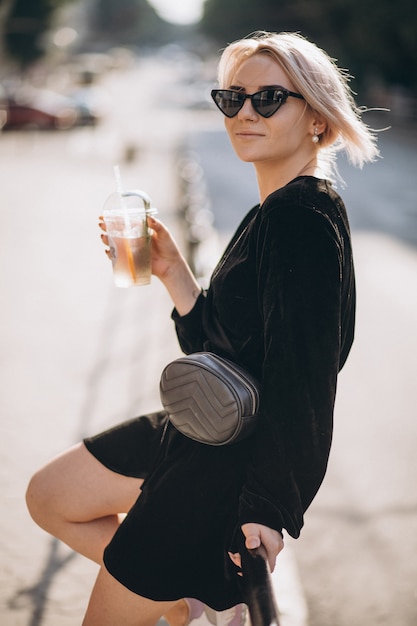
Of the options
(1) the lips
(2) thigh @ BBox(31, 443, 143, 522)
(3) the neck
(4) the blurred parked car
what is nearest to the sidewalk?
(2) thigh @ BBox(31, 443, 143, 522)

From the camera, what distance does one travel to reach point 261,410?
1.83 metres

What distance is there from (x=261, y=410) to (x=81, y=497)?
2.44ft

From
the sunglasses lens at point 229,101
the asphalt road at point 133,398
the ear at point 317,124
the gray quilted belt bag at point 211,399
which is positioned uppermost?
the sunglasses lens at point 229,101

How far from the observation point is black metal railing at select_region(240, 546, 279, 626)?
141cm

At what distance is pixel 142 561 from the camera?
194cm

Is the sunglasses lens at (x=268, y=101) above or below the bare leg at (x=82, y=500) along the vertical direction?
above

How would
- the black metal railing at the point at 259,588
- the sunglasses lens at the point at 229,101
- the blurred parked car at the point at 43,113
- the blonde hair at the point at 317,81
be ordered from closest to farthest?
the black metal railing at the point at 259,588
the blonde hair at the point at 317,81
the sunglasses lens at the point at 229,101
the blurred parked car at the point at 43,113

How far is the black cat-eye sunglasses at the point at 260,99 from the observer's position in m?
2.01

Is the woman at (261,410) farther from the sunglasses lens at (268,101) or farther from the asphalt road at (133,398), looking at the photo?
the asphalt road at (133,398)

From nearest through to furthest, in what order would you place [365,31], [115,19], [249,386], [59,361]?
1. [249,386]
2. [59,361]
3. [365,31]
4. [115,19]

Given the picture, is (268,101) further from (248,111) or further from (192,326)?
(192,326)

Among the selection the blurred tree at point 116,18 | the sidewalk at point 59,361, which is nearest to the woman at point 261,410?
the sidewalk at point 59,361

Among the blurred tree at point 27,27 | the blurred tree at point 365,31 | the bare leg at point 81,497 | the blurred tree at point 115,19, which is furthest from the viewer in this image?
the blurred tree at point 115,19

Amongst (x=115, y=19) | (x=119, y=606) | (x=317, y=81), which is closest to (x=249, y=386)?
(x=119, y=606)
